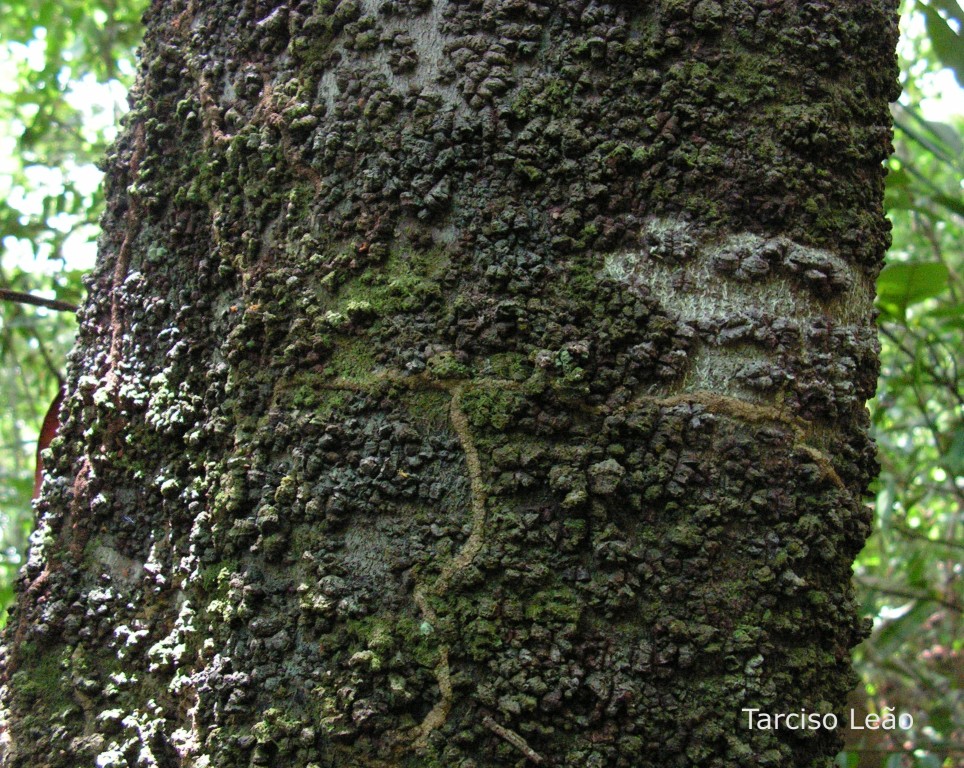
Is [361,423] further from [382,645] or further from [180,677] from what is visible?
[180,677]

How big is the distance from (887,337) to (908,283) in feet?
1.51

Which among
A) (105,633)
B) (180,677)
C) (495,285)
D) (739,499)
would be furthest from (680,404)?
(105,633)

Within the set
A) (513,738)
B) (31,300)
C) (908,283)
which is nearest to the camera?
(513,738)

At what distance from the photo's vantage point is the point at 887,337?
2.18 meters

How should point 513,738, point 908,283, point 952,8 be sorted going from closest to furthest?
point 513,738 → point 952,8 → point 908,283

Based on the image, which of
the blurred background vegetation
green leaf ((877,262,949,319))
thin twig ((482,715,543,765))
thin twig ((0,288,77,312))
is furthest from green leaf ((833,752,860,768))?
thin twig ((0,288,77,312))

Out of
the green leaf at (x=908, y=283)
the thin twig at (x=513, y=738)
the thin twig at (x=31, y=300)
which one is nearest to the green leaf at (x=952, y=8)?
the green leaf at (x=908, y=283)

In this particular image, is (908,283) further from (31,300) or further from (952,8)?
(31,300)

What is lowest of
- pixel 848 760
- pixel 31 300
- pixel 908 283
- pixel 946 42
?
pixel 848 760

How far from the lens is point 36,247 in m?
2.47

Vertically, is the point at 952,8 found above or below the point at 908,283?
below

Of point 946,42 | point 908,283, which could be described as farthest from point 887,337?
point 946,42

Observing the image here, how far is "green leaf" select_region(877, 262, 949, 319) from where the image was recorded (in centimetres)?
174

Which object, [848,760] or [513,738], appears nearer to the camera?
[513,738]
